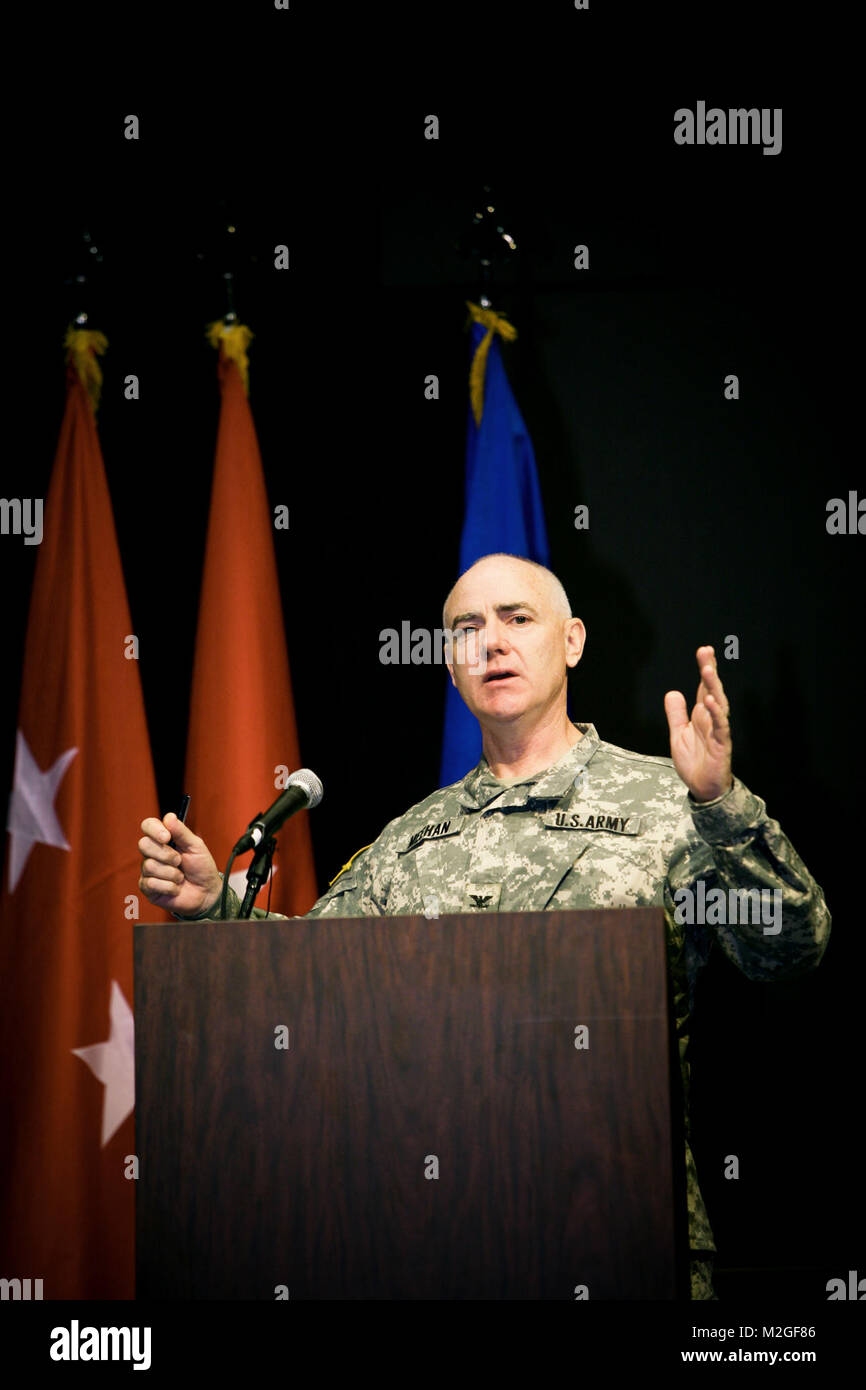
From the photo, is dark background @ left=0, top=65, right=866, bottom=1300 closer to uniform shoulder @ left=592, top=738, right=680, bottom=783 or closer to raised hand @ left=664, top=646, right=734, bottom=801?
uniform shoulder @ left=592, top=738, right=680, bottom=783

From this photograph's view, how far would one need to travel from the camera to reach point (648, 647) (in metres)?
3.72

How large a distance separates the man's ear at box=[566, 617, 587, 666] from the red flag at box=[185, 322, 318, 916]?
863 mm

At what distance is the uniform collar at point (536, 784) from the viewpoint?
9.05 ft

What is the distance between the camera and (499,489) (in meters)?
3.60

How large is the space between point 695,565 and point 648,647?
27cm

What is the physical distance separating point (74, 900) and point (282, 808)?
1412 millimetres

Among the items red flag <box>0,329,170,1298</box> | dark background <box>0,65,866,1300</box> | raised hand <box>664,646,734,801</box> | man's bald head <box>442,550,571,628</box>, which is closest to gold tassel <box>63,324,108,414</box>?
red flag <box>0,329,170,1298</box>

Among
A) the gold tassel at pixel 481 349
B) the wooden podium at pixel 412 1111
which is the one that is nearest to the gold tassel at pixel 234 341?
the gold tassel at pixel 481 349

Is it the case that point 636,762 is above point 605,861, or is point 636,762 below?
above

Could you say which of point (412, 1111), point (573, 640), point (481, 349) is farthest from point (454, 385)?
point (412, 1111)

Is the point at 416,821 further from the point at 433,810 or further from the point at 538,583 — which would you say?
the point at 538,583

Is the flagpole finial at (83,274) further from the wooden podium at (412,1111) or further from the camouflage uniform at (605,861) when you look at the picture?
the wooden podium at (412,1111)
